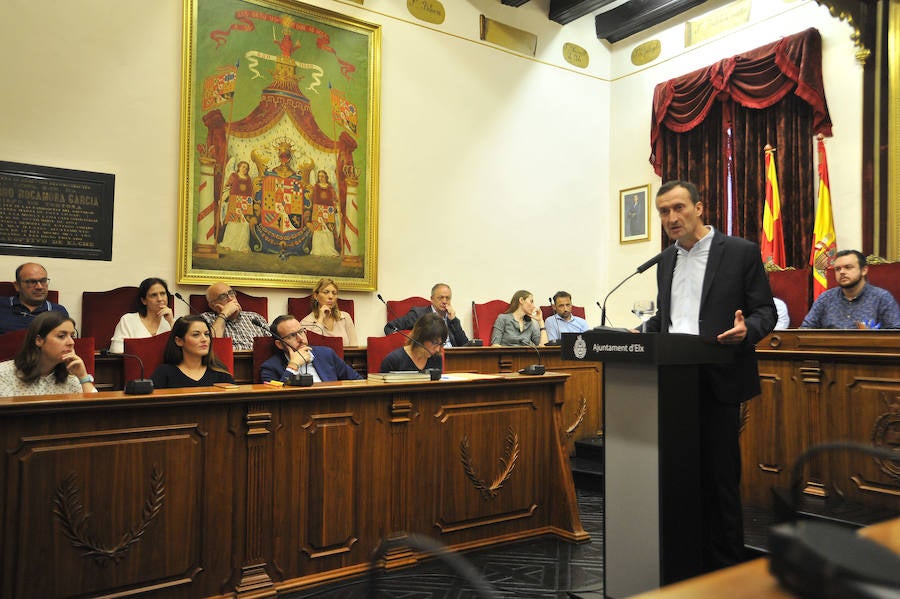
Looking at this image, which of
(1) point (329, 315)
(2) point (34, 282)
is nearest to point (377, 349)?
(1) point (329, 315)

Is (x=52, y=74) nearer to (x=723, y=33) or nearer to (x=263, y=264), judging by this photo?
(x=263, y=264)

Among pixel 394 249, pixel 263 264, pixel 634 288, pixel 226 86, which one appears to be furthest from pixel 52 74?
pixel 634 288

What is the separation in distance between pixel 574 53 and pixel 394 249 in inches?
138

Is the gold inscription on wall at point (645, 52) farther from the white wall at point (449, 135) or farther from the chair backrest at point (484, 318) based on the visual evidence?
the chair backrest at point (484, 318)

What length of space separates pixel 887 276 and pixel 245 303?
5.34 metres

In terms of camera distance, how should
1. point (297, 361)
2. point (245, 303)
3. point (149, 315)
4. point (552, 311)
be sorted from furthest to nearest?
1. point (552, 311)
2. point (245, 303)
3. point (149, 315)
4. point (297, 361)

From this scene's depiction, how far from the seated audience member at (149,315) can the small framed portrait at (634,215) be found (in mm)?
5282

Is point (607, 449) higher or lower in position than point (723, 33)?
lower

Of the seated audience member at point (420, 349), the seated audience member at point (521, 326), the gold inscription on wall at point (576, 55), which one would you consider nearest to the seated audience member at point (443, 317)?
the seated audience member at point (521, 326)

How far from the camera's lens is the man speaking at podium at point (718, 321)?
2.19m

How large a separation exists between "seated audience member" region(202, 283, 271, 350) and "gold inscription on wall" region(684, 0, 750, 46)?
5600 mm

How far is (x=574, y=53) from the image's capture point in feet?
26.2

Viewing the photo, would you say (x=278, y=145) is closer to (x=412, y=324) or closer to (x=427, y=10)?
(x=412, y=324)

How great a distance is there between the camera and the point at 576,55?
7.99 metres
